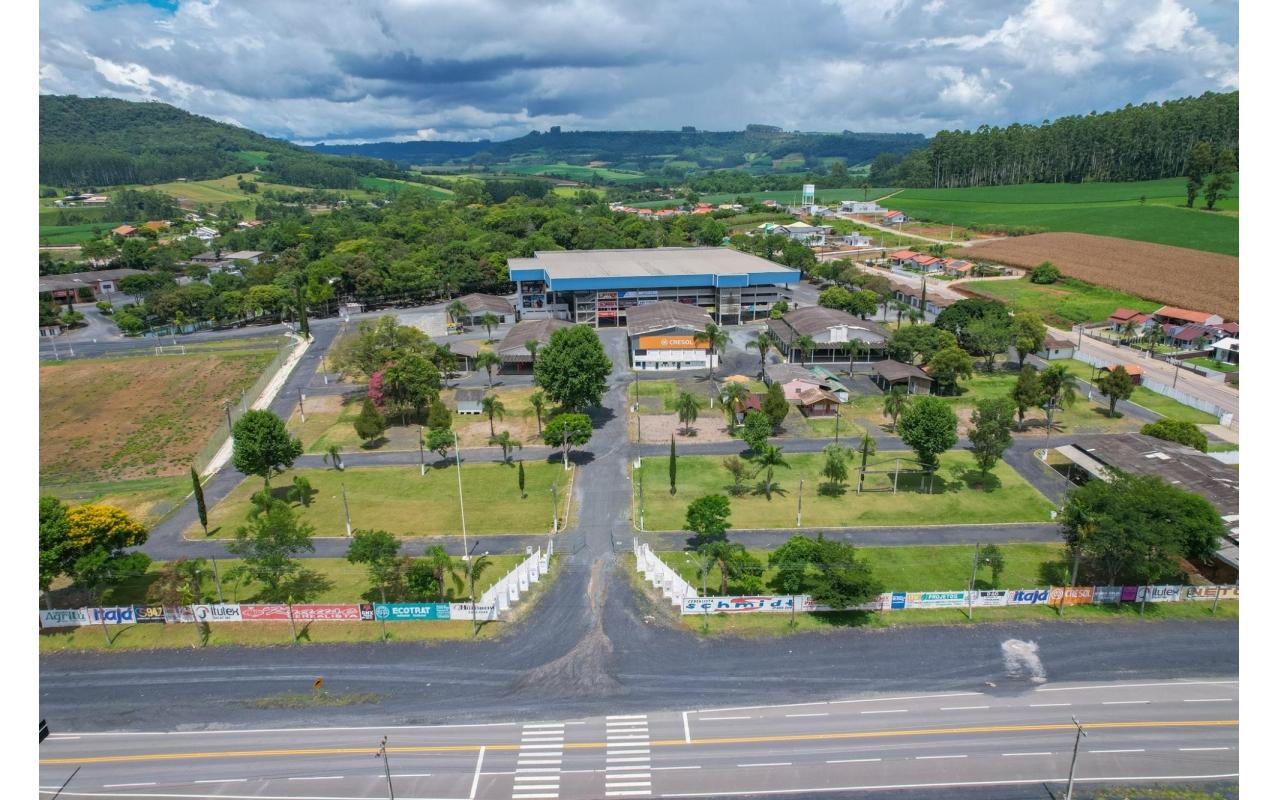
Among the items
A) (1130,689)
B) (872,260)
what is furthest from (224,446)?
(872,260)

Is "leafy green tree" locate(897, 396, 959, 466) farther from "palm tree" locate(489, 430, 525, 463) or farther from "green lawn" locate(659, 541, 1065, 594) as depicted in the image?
"palm tree" locate(489, 430, 525, 463)

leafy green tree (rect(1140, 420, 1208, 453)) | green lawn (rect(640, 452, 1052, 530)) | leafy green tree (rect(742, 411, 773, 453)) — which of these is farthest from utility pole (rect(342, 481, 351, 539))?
leafy green tree (rect(1140, 420, 1208, 453))

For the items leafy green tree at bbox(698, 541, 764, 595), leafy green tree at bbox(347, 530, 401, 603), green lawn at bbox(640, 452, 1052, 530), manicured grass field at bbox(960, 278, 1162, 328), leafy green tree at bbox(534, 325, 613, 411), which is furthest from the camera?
manicured grass field at bbox(960, 278, 1162, 328)

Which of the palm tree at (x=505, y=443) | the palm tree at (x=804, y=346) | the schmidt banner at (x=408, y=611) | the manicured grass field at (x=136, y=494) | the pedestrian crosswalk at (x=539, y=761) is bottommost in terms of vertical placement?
the pedestrian crosswalk at (x=539, y=761)

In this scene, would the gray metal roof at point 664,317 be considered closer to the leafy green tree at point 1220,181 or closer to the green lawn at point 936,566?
the green lawn at point 936,566

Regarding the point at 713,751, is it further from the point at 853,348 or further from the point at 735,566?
the point at 853,348

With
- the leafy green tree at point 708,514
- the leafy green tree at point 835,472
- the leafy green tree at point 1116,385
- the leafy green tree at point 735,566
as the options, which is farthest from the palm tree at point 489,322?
the leafy green tree at point 1116,385
